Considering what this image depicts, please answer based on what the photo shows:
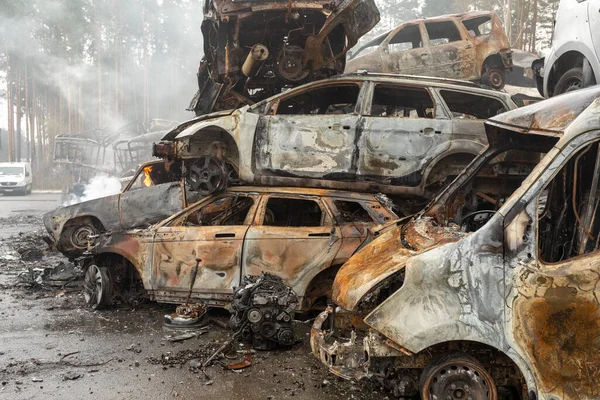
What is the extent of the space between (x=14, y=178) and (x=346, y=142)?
25694mm

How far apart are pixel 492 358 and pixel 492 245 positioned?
2.40 feet

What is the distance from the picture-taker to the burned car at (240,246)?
552 cm

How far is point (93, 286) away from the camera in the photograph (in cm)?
652

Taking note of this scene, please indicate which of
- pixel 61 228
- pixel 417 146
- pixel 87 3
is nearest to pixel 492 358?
pixel 417 146

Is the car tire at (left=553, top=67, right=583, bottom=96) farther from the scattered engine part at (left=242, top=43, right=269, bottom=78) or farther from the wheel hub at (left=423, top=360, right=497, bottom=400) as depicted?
the wheel hub at (left=423, top=360, right=497, bottom=400)

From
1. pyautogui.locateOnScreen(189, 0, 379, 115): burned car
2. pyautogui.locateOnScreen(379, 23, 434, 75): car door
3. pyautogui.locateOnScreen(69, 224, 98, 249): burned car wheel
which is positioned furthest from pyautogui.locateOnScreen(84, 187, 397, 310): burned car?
pyautogui.locateOnScreen(379, 23, 434, 75): car door

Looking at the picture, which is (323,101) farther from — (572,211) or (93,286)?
(572,211)

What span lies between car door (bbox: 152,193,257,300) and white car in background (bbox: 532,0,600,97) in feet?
13.4

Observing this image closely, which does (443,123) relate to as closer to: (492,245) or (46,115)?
(492,245)

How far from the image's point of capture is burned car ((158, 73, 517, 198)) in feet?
23.2

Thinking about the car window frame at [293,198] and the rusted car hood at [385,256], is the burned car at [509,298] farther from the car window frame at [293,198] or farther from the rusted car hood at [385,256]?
the car window frame at [293,198]

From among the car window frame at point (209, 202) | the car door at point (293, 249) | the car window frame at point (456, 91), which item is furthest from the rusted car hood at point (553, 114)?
the car window frame at point (456, 91)

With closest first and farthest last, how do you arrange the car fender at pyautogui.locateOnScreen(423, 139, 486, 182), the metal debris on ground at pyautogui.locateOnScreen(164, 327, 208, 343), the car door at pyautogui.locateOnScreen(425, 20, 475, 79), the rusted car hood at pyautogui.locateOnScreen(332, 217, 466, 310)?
the rusted car hood at pyautogui.locateOnScreen(332, 217, 466, 310), the metal debris on ground at pyautogui.locateOnScreen(164, 327, 208, 343), the car fender at pyautogui.locateOnScreen(423, 139, 486, 182), the car door at pyautogui.locateOnScreen(425, 20, 475, 79)

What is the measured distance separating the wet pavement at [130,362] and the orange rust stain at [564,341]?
4.72ft
